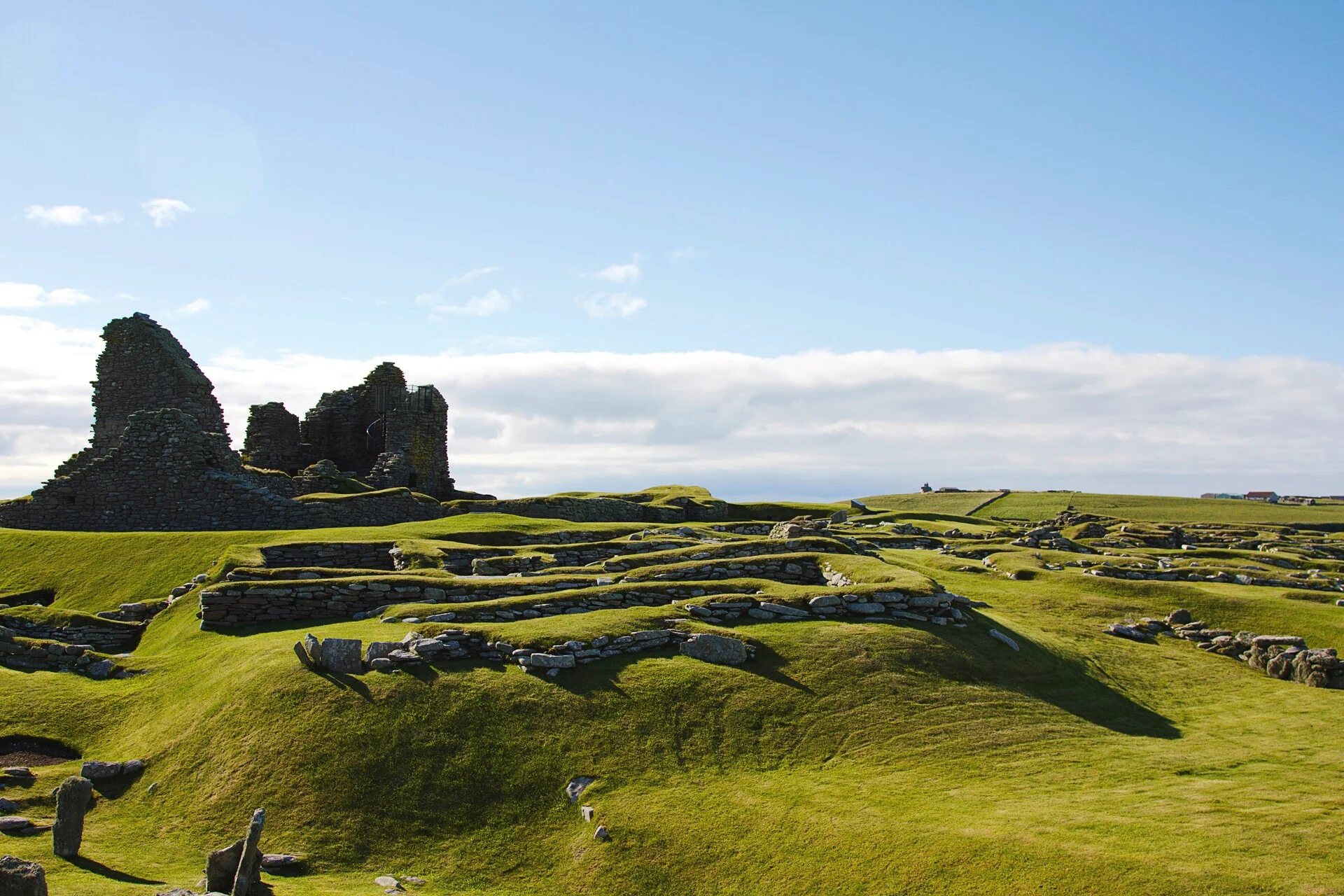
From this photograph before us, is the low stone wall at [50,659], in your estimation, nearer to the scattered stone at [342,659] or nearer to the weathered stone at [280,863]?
the scattered stone at [342,659]

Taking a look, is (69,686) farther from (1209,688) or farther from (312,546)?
(1209,688)

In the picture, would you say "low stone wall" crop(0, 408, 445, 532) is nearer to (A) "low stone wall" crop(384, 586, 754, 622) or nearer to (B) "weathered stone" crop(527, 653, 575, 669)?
(A) "low stone wall" crop(384, 586, 754, 622)

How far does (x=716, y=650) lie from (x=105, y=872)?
11.2m

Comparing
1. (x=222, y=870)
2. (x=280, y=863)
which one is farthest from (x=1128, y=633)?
(x=222, y=870)

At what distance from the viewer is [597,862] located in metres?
13.0

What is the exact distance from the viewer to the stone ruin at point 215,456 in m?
38.9

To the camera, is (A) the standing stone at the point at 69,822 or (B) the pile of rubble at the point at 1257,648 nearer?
(A) the standing stone at the point at 69,822

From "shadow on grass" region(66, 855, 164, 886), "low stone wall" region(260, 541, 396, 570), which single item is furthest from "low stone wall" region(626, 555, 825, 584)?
"shadow on grass" region(66, 855, 164, 886)

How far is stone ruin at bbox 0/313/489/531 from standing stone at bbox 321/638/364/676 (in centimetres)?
2302

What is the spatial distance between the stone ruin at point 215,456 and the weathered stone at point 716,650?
2559 centimetres

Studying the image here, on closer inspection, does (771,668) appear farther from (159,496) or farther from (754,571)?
(159,496)

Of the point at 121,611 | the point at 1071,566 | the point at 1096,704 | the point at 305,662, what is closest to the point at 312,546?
the point at 121,611

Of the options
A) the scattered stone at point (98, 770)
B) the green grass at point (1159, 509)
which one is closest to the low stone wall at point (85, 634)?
the scattered stone at point (98, 770)

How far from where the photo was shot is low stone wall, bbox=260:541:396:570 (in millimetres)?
29547
